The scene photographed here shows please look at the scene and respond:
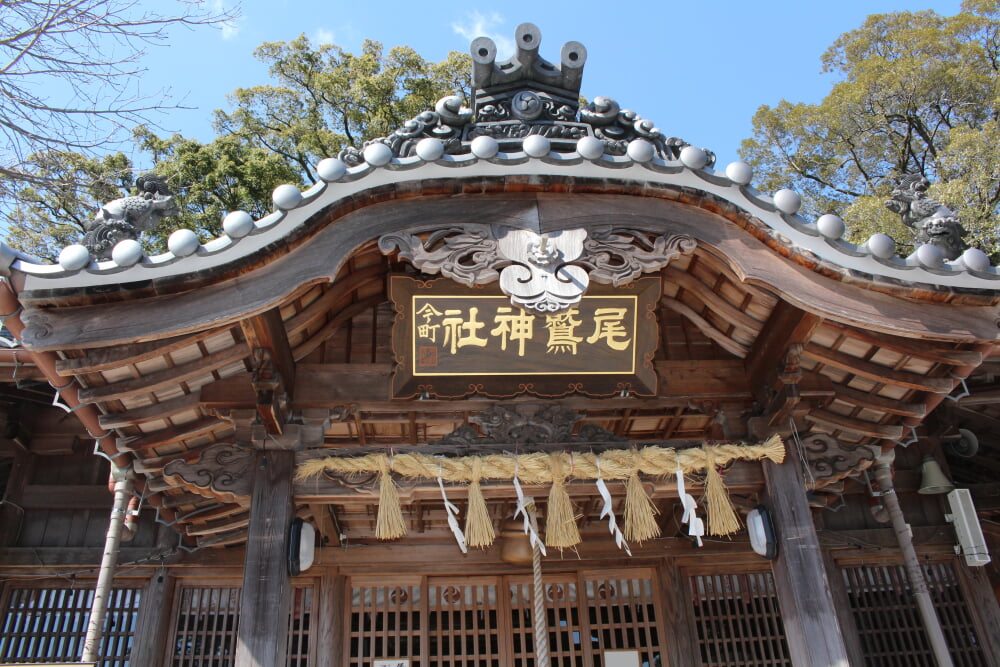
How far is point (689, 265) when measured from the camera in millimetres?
6523

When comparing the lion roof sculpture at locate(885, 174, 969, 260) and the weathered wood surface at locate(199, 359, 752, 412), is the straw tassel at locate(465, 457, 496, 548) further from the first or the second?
the lion roof sculpture at locate(885, 174, 969, 260)

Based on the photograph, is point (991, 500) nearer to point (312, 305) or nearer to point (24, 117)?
point (312, 305)

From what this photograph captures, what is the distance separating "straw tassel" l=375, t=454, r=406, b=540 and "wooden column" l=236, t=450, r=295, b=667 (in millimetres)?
714

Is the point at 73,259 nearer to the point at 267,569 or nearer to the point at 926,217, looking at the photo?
the point at 267,569

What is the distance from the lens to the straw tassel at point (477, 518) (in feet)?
20.3

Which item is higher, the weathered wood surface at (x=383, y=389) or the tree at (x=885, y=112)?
the tree at (x=885, y=112)

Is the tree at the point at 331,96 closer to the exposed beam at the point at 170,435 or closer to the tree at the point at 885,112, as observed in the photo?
the tree at the point at 885,112

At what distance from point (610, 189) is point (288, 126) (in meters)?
13.9

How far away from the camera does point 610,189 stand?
19.0ft

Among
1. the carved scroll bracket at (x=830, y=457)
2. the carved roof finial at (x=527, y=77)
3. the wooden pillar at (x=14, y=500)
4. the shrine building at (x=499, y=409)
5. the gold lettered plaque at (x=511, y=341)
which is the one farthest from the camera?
the wooden pillar at (x=14, y=500)

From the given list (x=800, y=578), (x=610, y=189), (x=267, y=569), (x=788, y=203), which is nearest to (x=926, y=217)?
(x=788, y=203)

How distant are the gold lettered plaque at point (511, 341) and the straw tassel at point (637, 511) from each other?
0.80 m

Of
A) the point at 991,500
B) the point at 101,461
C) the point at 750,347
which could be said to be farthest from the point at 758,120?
the point at 101,461

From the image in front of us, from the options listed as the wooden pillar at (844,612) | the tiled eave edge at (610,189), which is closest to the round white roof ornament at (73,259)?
the tiled eave edge at (610,189)
